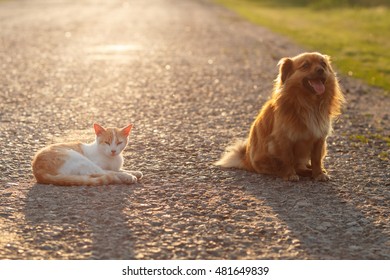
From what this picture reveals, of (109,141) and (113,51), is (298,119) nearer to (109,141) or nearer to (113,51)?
(109,141)

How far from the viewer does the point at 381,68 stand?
1862cm

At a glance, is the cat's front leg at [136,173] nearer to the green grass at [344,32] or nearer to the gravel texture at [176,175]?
the gravel texture at [176,175]

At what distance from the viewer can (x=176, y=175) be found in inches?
313

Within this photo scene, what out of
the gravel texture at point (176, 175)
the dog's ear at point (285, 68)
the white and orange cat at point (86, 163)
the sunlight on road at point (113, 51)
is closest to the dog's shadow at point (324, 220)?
the gravel texture at point (176, 175)

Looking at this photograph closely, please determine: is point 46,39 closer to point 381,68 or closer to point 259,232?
point 381,68

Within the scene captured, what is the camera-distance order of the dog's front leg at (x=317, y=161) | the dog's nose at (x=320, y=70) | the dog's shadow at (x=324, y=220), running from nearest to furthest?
the dog's shadow at (x=324, y=220) → the dog's nose at (x=320, y=70) → the dog's front leg at (x=317, y=161)

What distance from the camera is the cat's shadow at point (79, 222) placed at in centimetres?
560

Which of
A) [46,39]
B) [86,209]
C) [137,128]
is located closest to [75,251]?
[86,209]

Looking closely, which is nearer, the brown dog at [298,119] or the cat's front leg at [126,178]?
the cat's front leg at [126,178]

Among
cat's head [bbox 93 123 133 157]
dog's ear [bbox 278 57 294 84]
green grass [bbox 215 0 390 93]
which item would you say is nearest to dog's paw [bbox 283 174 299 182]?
dog's ear [bbox 278 57 294 84]

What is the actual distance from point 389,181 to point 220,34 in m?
19.1

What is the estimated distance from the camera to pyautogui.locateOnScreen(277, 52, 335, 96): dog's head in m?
7.45

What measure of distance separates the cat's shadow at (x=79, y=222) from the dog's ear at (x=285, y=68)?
1887mm

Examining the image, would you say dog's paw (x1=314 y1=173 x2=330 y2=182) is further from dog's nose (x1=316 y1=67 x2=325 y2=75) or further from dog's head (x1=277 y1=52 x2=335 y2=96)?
dog's nose (x1=316 y1=67 x2=325 y2=75)
